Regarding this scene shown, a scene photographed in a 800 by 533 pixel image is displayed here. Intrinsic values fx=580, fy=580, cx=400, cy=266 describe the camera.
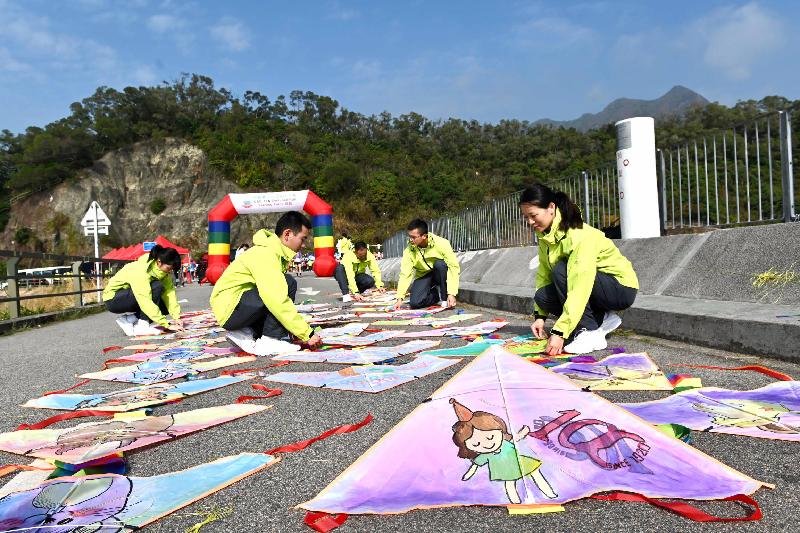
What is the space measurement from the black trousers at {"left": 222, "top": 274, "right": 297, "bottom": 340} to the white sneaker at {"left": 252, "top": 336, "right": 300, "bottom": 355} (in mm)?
100

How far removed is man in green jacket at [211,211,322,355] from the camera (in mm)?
4254

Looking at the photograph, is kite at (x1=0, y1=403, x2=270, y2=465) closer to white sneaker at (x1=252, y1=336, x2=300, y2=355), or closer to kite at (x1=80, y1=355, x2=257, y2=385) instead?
kite at (x1=80, y1=355, x2=257, y2=385)

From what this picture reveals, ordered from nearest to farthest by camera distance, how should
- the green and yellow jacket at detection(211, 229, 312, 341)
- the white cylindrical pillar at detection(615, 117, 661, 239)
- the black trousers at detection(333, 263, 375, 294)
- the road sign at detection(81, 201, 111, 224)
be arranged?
the green and yellow jacket at detection(211, 229, 312, 341), the white cylindrical pillar at detection(615, 117, 661, 239), the black trousers at detection(333, 263, 375, 294), the road sign at detection(81, 201, 111, 224)

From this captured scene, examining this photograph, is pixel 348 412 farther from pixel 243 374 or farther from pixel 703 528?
pixel 703 528

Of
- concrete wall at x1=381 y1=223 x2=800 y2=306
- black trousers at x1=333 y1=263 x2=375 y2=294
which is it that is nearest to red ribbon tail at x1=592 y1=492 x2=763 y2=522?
concrete wall at x1=381 y1=223 x2=800 y2=306

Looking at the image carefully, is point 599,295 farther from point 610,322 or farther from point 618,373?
point 618,373

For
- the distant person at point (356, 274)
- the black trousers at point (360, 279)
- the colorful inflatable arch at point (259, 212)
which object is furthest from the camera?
the colorful inflatable arch at point (259, 212)

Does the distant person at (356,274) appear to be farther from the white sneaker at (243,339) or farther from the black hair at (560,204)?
the black hair at (560,204)

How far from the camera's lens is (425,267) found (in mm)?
7852

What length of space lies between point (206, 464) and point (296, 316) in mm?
2278

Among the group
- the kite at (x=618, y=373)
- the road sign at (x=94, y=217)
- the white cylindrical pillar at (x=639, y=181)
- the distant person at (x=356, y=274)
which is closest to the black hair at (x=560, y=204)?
the kite at (x=618, y=373)

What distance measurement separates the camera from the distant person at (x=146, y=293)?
629 centimetres

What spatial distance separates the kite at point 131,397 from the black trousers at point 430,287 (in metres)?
4.58

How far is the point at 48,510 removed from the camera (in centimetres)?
150
